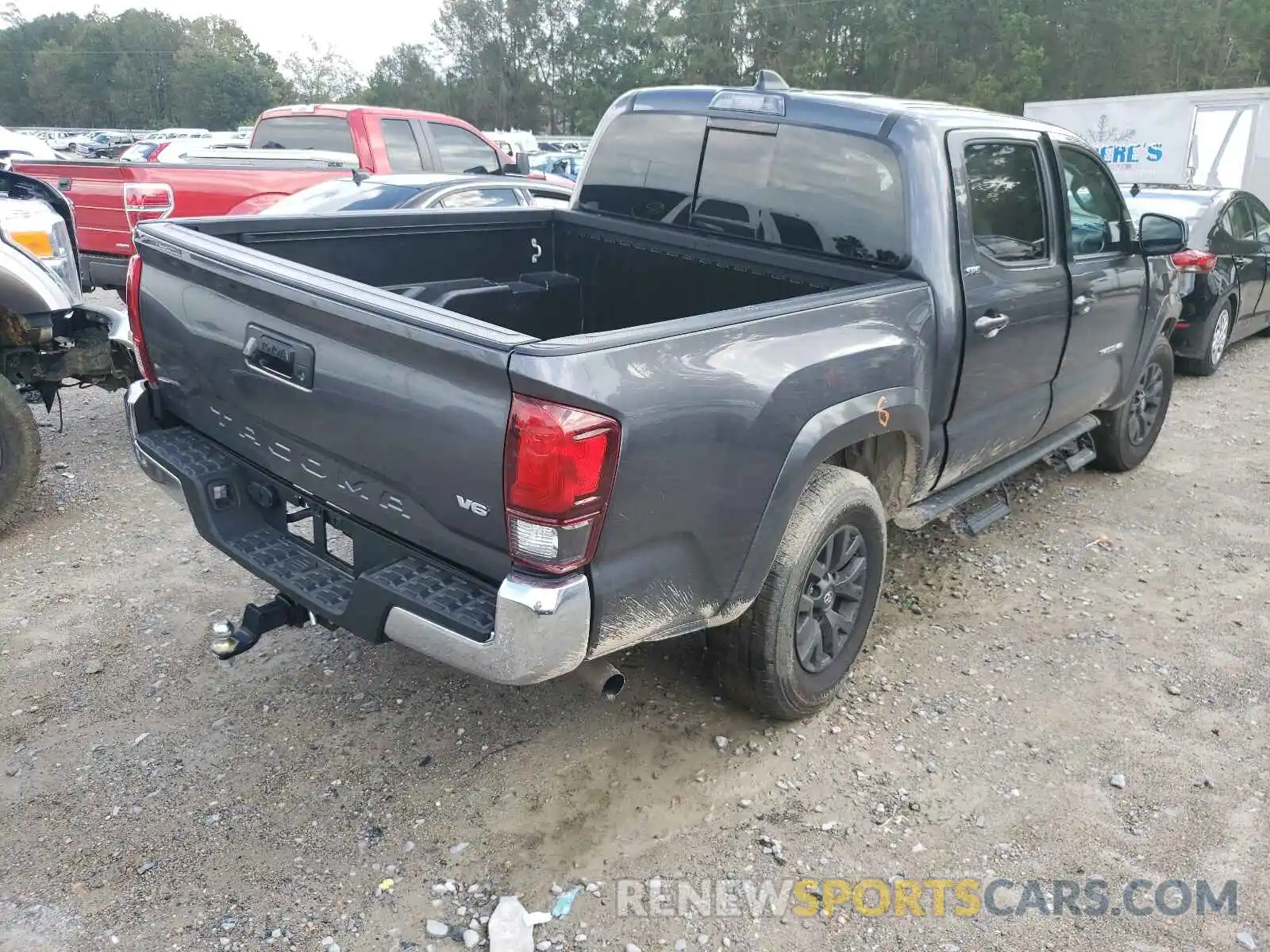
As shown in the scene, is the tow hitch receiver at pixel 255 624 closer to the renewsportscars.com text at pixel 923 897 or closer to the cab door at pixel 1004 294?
the renewsportscars.com text at pixel 923 897

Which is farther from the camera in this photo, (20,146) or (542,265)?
(20,146)

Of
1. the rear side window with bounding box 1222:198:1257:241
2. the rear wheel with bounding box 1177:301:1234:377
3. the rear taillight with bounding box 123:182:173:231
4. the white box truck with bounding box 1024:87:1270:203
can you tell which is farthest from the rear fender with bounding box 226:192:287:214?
the white box truck with bounding box 1024:87:1270:203

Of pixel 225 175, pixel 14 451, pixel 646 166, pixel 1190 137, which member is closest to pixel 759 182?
pixel 646 166

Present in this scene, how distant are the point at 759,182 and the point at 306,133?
708 centimetres

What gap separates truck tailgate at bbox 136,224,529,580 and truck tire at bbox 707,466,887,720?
1.01 metres

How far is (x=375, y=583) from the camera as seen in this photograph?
258 centimetres

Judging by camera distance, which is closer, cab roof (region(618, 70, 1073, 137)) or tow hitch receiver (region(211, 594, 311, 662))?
tow hitch receiver (region(211, 594, 311, 662))

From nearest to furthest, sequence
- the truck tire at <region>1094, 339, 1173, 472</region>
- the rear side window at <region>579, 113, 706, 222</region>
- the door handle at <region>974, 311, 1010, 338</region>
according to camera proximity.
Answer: the door handle at <region>974, 311, 1010, 338</region>
the rear side window at <region>579, 113, 706, 222</region>
the truck tire at <region>1094, 339, 1173, 472</region>

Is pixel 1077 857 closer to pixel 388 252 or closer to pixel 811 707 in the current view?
pixel 811 707

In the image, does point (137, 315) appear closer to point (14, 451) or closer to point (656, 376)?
point (14, 451)

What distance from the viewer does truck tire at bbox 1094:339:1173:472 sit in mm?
5680

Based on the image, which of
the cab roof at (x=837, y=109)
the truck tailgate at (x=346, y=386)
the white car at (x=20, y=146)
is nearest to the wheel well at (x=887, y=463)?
the cab roof at (x=837, y=109)

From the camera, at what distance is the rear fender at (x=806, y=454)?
9.37ft

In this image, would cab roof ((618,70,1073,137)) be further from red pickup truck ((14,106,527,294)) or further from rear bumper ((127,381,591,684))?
red pickup truck ((14,106,527,294))
